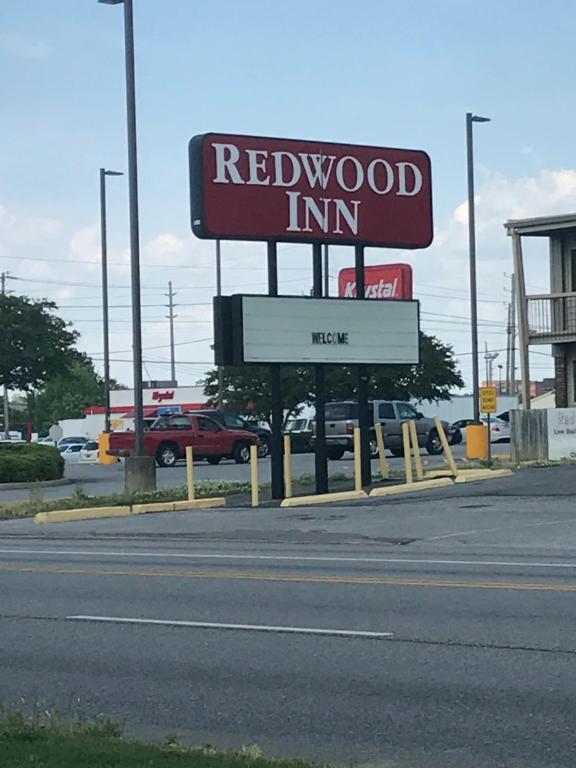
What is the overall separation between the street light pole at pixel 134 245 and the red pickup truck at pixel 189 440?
13255mm

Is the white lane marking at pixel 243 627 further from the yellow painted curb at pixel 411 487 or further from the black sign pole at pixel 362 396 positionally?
the black sign pole at pixel 362 396

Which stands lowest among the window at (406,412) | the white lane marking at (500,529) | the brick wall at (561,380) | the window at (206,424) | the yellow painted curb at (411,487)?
the white lane marking at (500,529)

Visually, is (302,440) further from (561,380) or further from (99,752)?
(99,752)

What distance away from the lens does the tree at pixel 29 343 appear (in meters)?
46.5

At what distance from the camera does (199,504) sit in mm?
26281

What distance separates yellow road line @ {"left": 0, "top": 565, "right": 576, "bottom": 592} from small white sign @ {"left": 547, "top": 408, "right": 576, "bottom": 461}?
1923 centimetres

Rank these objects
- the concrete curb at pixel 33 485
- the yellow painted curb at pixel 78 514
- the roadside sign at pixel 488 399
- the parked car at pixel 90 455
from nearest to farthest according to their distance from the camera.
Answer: the yellow painted curb at pixel 78 514, the roadside sign at pixel 488 399, the concrete curb at pixel 33 485, the parked car at pixel 90 455

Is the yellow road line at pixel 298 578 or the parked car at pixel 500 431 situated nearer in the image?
the yellow road line at pixel 298 578

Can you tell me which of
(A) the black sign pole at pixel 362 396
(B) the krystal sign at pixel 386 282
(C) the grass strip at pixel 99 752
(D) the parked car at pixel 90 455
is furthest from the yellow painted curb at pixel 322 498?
(D) the parked car at pixel 90 455

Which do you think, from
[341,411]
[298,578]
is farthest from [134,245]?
[298,578]

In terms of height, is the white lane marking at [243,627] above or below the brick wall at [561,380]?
below

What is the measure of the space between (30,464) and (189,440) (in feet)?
24.7

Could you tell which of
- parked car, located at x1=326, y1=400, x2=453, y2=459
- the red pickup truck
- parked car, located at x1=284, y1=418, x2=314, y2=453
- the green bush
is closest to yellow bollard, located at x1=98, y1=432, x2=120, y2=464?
the red pickup truck

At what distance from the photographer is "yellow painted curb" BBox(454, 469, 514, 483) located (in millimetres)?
28656
